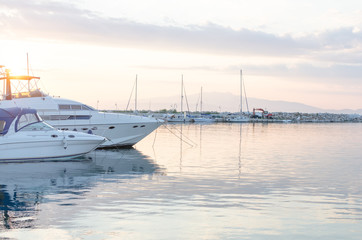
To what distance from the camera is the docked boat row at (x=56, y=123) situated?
2541cm

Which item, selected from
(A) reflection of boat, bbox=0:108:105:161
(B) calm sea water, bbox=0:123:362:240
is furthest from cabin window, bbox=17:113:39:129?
(B) calm sea water, bbox=0:123:362:240

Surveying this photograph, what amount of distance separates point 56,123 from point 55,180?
14303 millimetres

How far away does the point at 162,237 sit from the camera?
1091 cm

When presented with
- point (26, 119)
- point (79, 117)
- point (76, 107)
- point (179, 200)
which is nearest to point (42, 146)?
point (26, 119)

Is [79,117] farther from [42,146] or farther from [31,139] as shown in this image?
[31,139]

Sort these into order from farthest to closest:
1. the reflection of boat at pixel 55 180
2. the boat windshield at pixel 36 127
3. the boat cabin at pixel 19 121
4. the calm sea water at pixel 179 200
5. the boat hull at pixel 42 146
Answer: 1. the boat windshield at pixel 36 127
2. the boat cabin at pixel 19 121
3. the boat hull at pixel 42 146
4. the reflection of boat at pixel 55 180
5. the calm sea water at pixel 179 200

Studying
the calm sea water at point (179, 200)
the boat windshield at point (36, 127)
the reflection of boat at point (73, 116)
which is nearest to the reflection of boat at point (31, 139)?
the boat windshield at point (36, 127)

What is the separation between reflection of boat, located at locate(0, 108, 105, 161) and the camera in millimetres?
24953

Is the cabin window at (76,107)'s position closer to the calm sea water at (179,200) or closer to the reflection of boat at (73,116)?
the reflection of boat at (73,116)

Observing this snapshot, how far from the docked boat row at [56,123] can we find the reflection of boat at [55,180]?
120 cm

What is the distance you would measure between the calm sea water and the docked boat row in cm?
134

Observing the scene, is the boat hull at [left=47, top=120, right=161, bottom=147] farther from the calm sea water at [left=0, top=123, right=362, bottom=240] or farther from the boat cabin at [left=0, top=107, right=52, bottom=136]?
the calm sea water at [left=0, top=123, right=362, bottom=240]

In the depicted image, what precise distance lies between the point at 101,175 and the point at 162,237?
11047 millimetres

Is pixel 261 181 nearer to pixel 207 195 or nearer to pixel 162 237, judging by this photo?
pixel 207 195
